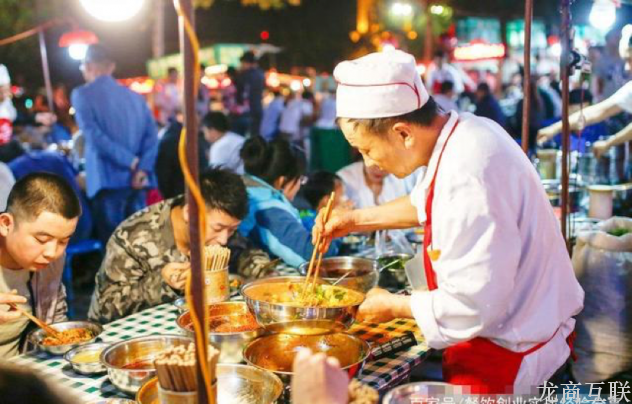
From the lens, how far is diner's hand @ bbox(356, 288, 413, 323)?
7.79ft

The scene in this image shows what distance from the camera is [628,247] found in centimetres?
450

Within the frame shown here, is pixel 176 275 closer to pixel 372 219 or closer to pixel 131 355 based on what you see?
pixel 131 355

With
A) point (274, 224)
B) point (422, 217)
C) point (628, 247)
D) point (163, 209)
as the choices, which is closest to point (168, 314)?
point (163, 209)

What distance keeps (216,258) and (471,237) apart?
1.47m

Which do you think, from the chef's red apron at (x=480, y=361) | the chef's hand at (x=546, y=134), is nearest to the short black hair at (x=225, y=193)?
the chef's red apron at (x=480, y=361)

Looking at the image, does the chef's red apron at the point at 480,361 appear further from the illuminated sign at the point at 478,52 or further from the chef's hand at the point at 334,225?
the illuminated sign at the point at 478,52

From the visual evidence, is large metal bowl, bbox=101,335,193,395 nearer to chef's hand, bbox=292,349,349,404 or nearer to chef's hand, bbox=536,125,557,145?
chef's hand, bbox=292,349,349,404

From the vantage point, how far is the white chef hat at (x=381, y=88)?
2.29m

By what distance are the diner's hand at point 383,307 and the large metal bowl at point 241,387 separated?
485 mm

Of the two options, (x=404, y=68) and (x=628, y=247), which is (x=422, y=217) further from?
(x=628, y=247)

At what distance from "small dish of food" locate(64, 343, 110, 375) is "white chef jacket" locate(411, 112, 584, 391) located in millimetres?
1308

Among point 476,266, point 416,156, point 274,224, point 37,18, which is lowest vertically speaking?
point 274,224

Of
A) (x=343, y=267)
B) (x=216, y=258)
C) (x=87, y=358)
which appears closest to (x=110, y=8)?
(x=216, y=258)

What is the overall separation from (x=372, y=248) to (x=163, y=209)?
69.1 inches
